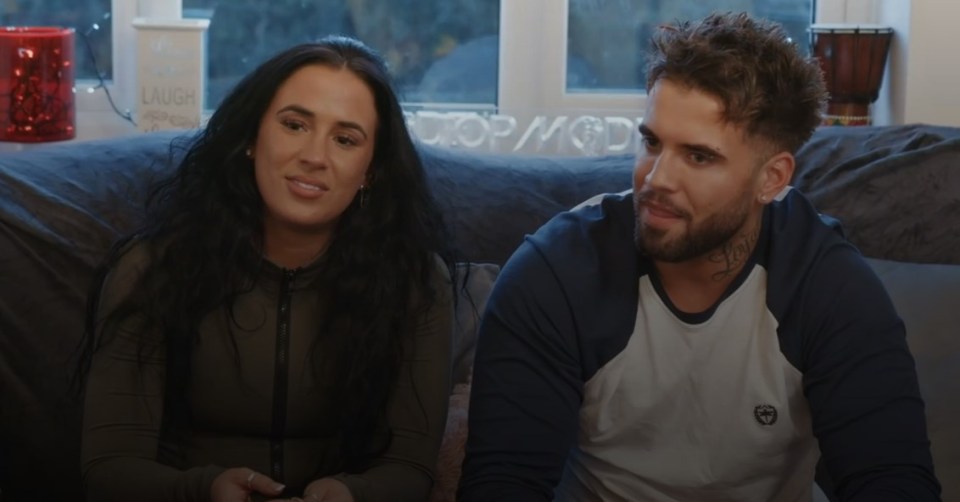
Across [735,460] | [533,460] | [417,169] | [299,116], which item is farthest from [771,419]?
[299,116]

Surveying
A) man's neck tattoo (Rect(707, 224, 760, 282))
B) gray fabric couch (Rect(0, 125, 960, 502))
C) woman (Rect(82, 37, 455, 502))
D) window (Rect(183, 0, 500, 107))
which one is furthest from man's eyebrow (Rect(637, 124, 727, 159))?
window (Rect(183, 0, 500, 107))

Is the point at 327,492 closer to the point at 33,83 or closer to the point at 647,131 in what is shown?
the point at 647,131

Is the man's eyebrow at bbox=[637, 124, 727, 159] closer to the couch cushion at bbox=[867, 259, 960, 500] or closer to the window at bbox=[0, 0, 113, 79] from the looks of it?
the couch cushion at bbox=[867, 259, 960, 500]

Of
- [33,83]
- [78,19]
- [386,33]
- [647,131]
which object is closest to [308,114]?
[647,131]

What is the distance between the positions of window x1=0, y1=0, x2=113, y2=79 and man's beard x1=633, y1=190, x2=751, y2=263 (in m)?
1.86

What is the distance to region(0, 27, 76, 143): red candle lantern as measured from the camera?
311 centimetres

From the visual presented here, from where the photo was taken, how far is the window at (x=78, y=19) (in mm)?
3424

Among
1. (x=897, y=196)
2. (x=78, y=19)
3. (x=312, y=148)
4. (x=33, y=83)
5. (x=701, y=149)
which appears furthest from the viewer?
(x=78, y=19)

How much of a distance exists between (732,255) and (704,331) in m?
0.12

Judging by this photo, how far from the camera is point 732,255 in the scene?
80.2 inches

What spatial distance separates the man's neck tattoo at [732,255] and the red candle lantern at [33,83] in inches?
66.4

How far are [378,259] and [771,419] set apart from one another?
1.97ft

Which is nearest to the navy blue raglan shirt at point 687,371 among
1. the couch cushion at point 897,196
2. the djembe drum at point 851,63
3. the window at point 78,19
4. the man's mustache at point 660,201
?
the man's mustache at point 660,201

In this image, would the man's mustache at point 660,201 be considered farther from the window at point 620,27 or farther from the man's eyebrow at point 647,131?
the window at point 620,27
